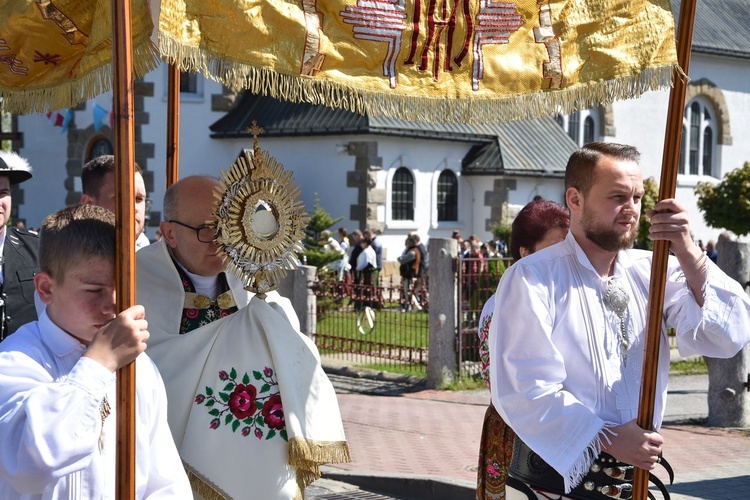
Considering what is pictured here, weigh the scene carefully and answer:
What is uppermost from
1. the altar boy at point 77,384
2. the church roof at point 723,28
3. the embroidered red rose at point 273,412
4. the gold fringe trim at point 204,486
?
the church roof at point 723,28

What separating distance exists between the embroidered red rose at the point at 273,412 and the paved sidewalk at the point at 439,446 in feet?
12.4

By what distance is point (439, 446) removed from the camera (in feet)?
29.2

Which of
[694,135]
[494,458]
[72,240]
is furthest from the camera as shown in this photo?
[694,135]

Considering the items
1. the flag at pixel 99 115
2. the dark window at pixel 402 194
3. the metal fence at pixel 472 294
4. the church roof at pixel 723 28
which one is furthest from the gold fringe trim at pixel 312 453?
the church roof at pixel 723 28

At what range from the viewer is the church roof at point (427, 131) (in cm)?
2614

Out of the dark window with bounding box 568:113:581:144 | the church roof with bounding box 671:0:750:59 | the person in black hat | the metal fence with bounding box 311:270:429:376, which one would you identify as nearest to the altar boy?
the person in black hat

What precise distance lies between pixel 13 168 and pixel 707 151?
35.3 meters

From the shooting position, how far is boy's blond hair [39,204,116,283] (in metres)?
2.71

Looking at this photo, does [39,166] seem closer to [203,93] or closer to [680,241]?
[203,93]

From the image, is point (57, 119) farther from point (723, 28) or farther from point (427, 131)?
point (723, 28)

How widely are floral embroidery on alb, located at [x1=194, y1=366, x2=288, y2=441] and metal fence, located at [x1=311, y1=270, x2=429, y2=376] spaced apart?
8659 millimetres

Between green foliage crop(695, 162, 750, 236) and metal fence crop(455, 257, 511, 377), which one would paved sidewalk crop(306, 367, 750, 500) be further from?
green foliage crop(695, 162, 750, 236)

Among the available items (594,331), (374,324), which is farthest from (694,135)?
(594,331)

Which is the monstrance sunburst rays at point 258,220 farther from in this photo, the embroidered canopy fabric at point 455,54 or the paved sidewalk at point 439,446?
the paved sidewalk at point 439,446
